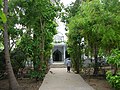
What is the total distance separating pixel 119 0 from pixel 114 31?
6.86 feet

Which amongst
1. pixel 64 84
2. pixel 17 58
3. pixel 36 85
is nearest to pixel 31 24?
pixel 17 58

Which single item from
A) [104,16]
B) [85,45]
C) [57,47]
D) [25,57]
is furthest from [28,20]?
[57,47]

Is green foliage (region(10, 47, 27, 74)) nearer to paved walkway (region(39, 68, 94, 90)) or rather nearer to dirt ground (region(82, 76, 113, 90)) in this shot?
paved walkway (region(39, 68, 94, 90))

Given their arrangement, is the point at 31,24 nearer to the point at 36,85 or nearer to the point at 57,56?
the point at 36,85

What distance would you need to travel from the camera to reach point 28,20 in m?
16.7

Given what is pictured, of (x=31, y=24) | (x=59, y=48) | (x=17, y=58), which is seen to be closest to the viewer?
(x=31, y=24)

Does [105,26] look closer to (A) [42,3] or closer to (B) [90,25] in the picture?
(B) [90,25]

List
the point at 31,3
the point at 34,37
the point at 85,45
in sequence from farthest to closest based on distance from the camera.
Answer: the point at 85,45 < the point at 34,37 < the point at 31,3

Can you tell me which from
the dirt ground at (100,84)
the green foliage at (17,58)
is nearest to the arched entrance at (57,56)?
the green foliage at (17,58)

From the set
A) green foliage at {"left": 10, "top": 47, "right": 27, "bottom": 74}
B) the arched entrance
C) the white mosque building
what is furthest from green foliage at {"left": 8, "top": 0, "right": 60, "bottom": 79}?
the arched entrance

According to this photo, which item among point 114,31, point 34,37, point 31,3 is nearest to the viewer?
point 114,31

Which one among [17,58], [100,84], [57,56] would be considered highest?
[57,56]

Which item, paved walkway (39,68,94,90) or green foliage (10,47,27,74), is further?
green foliage (10,47,27,74)

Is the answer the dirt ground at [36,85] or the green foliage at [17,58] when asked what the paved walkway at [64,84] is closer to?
the dirt ground at [36,85]
